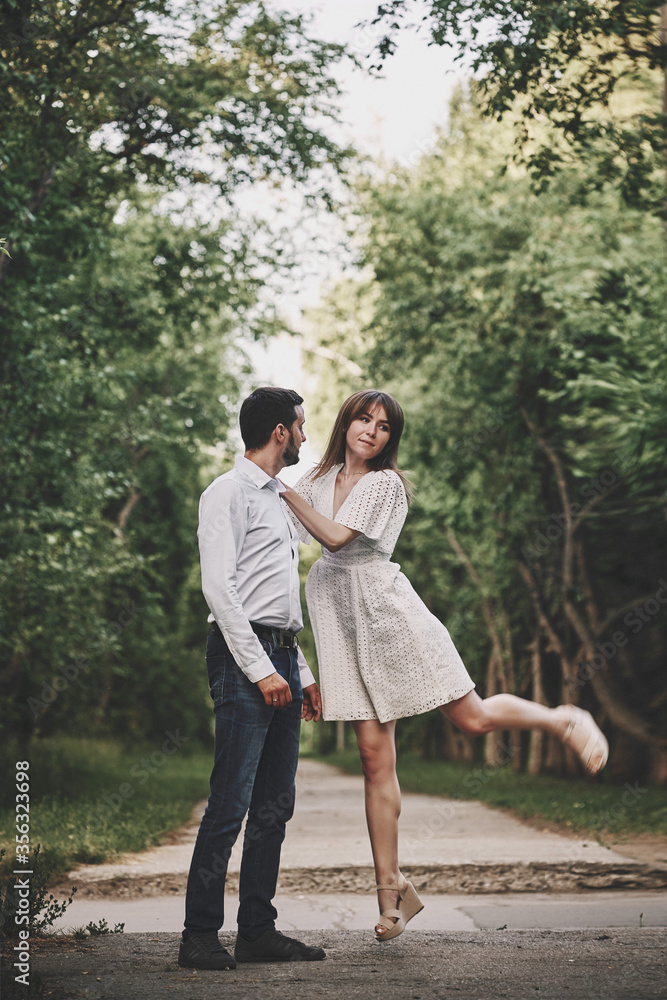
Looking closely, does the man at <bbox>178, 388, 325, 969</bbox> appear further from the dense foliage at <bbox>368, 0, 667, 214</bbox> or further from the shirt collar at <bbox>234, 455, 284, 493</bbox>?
the dense foliage at <bbox>368, 0, 667, 214</bbox>

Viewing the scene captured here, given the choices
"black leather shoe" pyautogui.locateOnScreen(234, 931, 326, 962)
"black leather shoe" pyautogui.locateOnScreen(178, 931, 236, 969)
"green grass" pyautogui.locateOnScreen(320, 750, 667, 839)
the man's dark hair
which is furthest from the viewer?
"green grass" pyautogui.locateOnScreen(320, 750, 667, 839)

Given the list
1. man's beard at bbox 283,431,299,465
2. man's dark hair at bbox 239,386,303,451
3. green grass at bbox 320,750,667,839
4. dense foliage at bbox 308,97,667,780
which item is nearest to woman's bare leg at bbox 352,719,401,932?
man's beard at bbox 283,431,299,465

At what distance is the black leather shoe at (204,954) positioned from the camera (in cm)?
423

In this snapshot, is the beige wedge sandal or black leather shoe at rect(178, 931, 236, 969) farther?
the beige wedge sandal

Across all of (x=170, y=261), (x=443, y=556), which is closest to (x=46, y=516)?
(x=170, y=261)

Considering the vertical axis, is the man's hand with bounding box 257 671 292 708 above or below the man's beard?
below

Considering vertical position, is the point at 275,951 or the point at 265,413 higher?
the point at 265,413

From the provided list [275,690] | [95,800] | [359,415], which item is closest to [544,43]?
[359,415]

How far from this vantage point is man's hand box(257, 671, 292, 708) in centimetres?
434

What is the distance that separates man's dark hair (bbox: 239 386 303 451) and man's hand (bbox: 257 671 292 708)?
3.48ft

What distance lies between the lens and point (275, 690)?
4.35 m

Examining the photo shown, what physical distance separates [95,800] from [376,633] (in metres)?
8.64

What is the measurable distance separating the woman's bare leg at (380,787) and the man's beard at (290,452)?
4.05 feet

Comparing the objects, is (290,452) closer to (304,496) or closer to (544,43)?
(304,496)
